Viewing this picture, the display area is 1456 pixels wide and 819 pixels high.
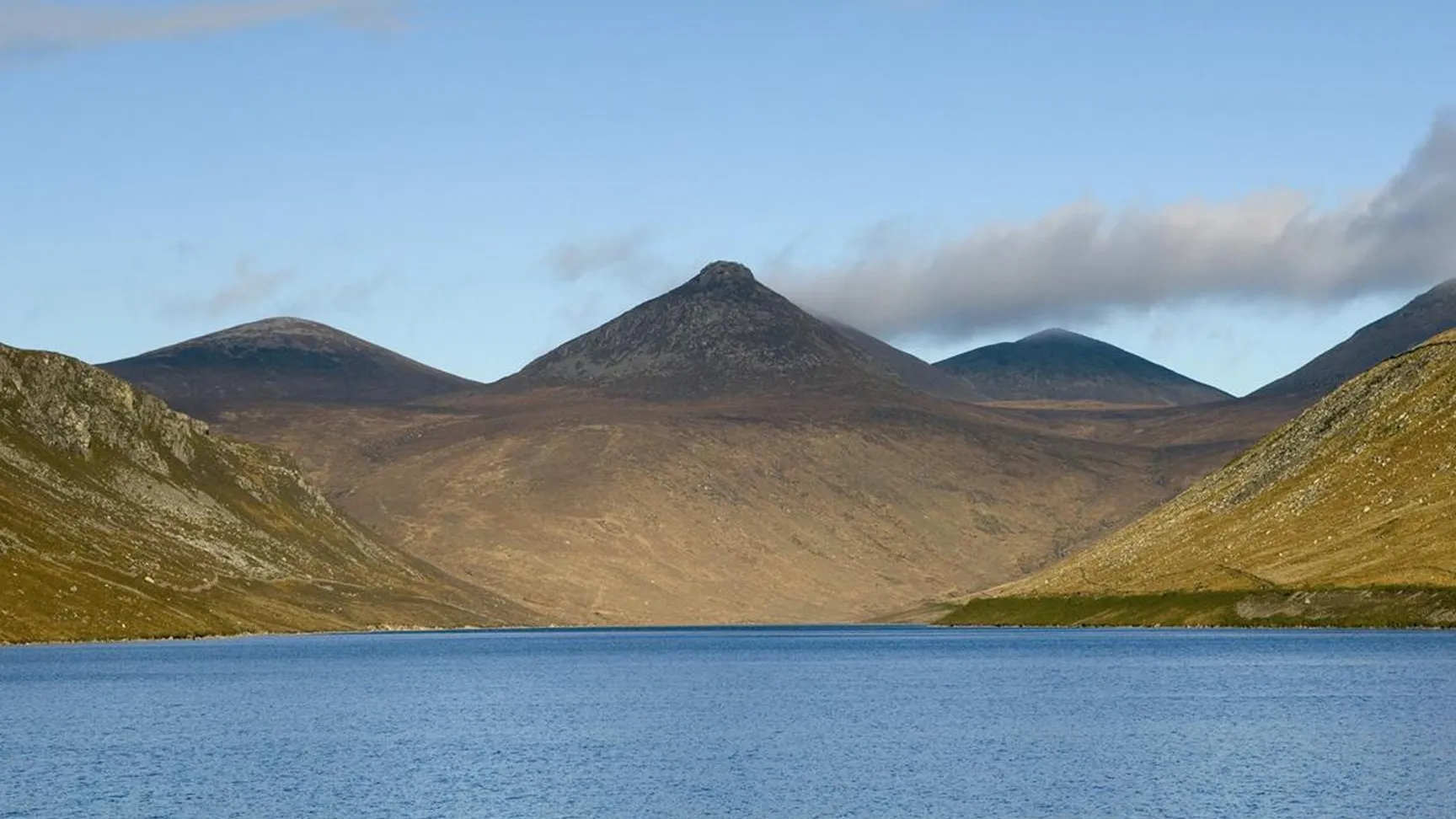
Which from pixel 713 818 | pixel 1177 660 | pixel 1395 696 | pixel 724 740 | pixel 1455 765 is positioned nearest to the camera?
pixel 713 818

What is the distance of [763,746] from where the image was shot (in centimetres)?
10881

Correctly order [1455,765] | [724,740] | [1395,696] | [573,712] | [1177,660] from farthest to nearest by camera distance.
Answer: [1177,660], [573,712], [1395,696], [724,740], [1455,765]

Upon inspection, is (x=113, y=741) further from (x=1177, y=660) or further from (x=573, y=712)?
(x=1177, y=660)

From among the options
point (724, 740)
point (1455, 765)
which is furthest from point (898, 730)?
point (1455, 765)

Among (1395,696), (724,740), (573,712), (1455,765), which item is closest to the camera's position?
(1455,765)

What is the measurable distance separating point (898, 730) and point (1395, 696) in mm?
35265

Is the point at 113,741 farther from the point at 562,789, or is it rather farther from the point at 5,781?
the point at 562,789

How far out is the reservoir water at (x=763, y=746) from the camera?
83.1m

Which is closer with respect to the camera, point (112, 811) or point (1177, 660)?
point (112, 811)

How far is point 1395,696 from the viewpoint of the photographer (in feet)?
414

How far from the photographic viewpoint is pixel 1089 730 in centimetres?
11369

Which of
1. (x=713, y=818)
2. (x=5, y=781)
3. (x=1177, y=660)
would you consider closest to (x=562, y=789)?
(x=713, y=818)

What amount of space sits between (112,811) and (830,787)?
32.1 m

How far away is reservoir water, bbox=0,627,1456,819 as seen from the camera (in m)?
83.1
